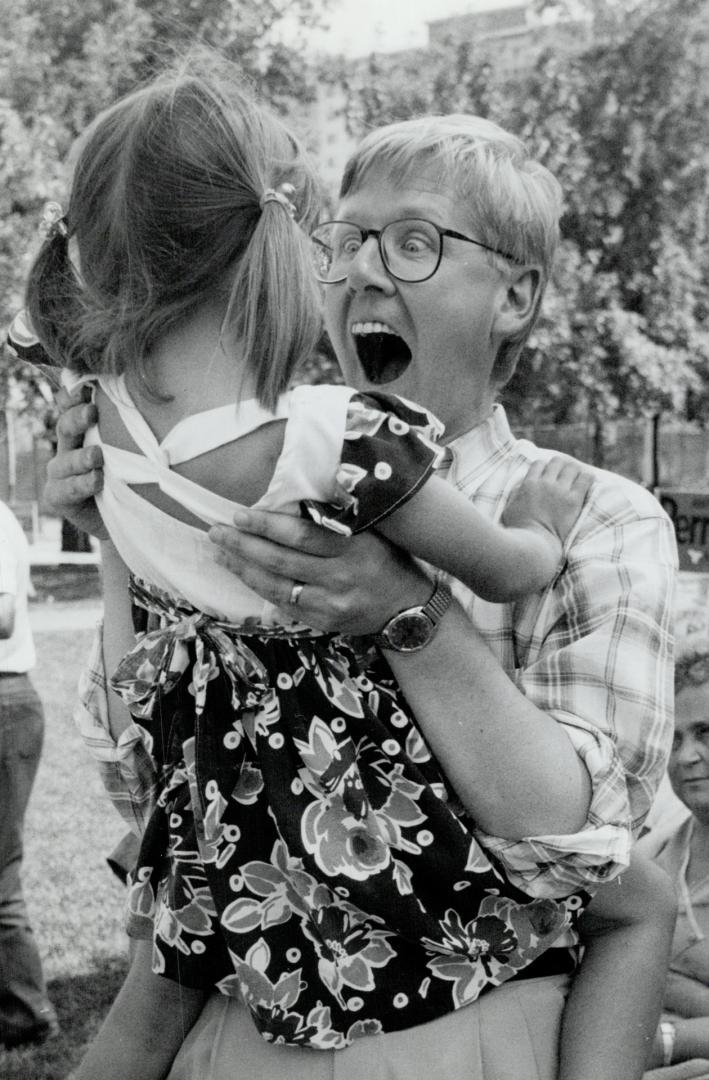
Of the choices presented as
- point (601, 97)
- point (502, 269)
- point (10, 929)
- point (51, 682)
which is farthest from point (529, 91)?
point (502, 269)

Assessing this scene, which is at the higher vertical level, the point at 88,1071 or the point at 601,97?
the point at 88,1071

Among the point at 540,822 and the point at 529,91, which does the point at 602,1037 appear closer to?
the point at 540,822

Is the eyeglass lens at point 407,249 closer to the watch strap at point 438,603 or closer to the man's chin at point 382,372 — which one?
the man's chin at point 382,372

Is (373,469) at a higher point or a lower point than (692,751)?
higher

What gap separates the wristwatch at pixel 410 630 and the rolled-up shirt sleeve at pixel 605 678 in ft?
0.57

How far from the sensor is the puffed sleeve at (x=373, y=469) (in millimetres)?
1327

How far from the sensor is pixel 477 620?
5.23ft

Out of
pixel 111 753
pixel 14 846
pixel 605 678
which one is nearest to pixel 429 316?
pixel 605 678

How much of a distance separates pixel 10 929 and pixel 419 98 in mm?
12746

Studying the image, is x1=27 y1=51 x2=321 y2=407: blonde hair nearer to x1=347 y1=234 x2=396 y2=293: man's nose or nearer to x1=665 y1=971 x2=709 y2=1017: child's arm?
x1=347 y1=234 x2=396 y2=293: man's nose

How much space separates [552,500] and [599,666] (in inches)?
8.9

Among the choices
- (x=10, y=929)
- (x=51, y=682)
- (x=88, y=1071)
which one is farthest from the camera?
(x=51, y=682)

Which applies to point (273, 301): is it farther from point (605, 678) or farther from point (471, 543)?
point (605, 678)

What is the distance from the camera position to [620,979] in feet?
5.18
